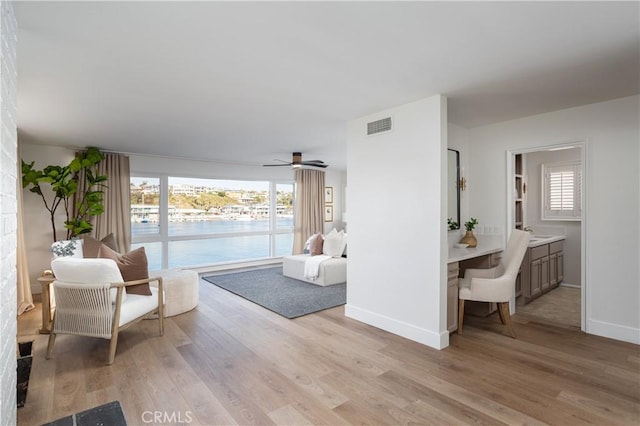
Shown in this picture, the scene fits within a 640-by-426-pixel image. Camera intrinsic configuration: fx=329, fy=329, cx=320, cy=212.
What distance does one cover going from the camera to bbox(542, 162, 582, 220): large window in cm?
539

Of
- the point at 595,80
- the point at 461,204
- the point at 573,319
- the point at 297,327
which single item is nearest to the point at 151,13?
the point at 297,327

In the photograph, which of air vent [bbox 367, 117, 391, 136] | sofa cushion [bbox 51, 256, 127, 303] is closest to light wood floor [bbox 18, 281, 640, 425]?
sofa cushion [bbox 51, 256, 127, 303]

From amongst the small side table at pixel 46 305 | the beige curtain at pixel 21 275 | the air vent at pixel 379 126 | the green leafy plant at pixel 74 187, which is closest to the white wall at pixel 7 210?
the small side table at pixel 46 305

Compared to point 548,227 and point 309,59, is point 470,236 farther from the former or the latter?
point 309,59

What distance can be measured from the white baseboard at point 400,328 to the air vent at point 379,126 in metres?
1.97

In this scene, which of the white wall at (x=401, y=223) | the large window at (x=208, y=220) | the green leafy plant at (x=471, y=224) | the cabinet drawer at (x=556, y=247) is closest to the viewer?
the white wall at (x=401, y=223)

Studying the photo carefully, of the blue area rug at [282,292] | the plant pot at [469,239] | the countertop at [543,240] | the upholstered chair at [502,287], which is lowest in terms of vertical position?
A: the blue area rug at [282,292]

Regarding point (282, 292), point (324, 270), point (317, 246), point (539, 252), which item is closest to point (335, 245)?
point (317, 246)

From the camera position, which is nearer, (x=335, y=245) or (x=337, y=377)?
(x=337, y=377)

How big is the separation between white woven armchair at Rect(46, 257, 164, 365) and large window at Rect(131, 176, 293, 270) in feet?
11.3

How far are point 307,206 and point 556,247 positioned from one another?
503cm

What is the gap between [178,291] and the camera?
404 centimetres

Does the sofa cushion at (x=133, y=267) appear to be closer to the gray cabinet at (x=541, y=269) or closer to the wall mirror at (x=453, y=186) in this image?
the wall mirror at (x=453, y=186)

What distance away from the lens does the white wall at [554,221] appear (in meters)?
5.27
